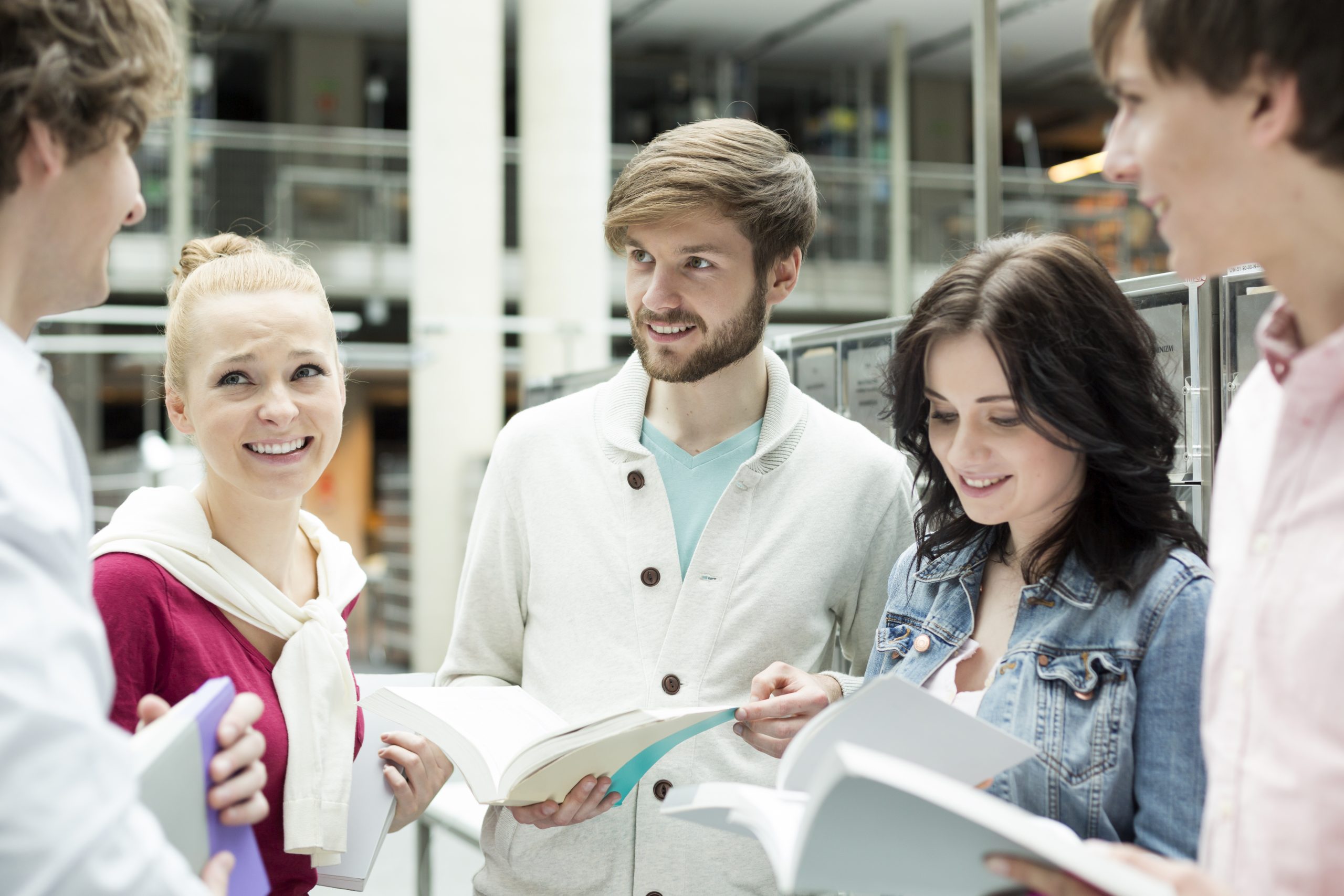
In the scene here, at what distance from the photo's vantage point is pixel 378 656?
379 inches

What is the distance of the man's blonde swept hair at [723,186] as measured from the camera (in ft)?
6.07

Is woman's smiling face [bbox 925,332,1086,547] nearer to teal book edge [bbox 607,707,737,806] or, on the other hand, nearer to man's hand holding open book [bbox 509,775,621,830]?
teal book edge [bbox 607,707,737,806]

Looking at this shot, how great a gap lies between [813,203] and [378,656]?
27.3ft

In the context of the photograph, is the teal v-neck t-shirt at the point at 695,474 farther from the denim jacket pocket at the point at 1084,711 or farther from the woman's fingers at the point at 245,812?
the woman's fingers at the point at 245,812

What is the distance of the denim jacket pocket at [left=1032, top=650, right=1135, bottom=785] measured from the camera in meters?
1.31

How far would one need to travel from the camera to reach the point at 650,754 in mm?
1524

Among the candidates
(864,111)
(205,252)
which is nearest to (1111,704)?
(205,252)

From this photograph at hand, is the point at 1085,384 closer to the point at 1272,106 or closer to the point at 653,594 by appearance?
the point at 1272,106

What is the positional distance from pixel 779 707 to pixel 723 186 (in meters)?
0.82

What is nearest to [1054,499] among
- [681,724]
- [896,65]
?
[681,724]

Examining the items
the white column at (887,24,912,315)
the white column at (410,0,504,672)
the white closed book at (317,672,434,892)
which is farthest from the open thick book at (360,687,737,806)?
the white column at (887,24,912,315)

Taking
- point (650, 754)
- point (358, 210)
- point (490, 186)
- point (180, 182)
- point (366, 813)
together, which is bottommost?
point (366, 813)

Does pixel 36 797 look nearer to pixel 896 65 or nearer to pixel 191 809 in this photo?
pixel 191 809

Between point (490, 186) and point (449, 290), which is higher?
point (490, 186)
